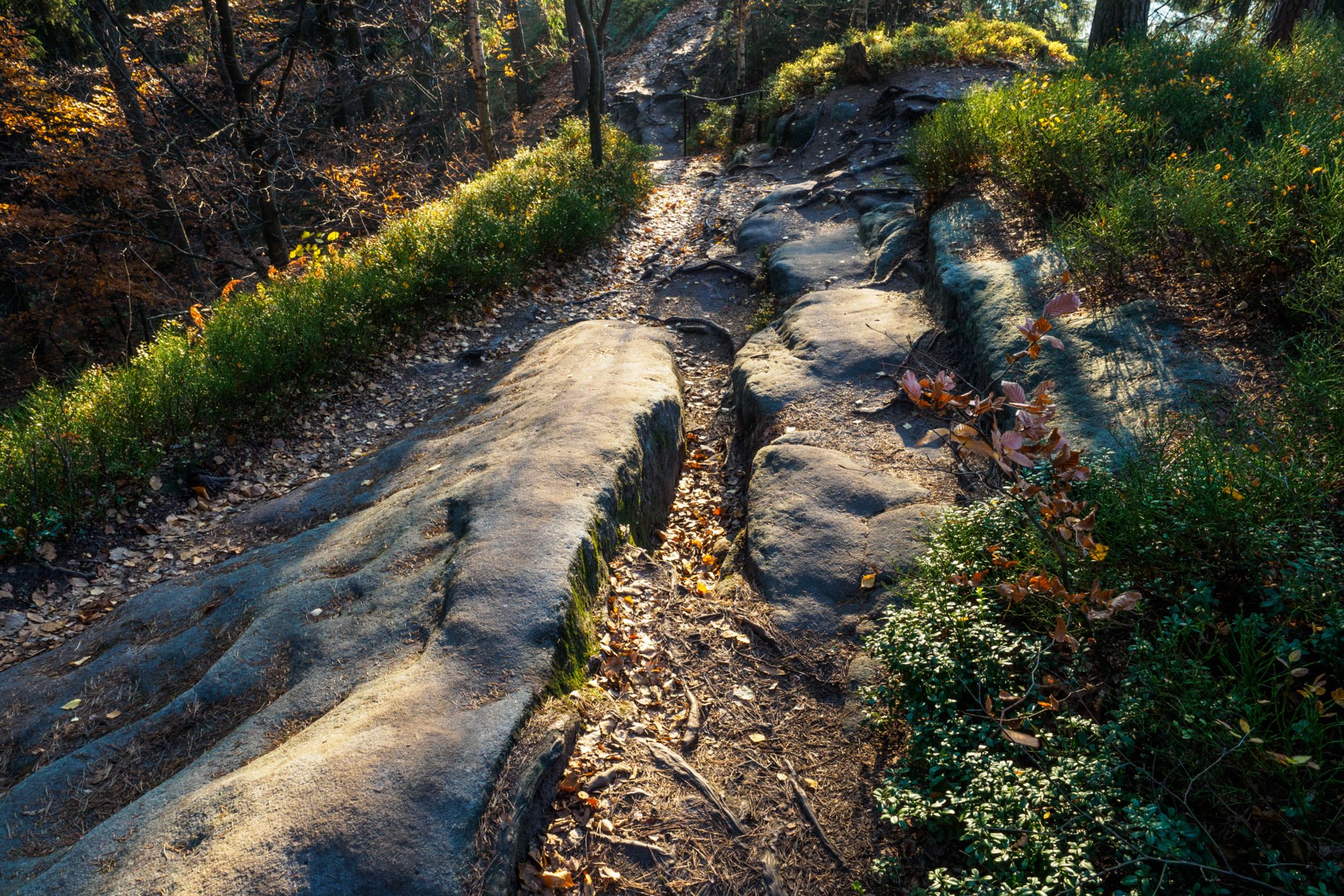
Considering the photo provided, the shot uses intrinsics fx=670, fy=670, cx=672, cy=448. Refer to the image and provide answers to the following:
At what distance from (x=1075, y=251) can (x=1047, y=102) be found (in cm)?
285

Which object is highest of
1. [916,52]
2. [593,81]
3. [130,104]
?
[916,52]

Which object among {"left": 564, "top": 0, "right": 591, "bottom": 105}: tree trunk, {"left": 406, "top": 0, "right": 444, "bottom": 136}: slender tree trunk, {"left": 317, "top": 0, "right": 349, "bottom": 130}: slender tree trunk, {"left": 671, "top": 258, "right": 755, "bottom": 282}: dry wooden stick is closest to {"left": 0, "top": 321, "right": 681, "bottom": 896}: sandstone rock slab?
{"left": 671, "top": 258, "right": 755, "bottom": 282}: dry wooden stick

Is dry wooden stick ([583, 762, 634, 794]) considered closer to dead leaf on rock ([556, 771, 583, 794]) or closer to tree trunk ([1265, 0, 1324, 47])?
dead leaf on rock ([556, 771, 583, 794])

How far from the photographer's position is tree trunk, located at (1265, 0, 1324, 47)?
10.4m

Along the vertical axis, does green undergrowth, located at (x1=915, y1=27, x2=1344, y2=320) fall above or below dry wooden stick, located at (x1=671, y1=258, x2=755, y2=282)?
above

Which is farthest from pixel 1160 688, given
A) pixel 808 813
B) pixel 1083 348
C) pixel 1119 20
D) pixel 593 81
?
pixel 593 81

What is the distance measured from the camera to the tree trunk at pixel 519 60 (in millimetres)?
19795

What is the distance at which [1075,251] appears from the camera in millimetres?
5453

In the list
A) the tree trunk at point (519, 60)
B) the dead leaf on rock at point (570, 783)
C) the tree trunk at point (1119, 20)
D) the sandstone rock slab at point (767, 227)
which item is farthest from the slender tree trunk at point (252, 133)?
the tree trunk at point (1119, 20)

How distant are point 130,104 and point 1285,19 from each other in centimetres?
1845

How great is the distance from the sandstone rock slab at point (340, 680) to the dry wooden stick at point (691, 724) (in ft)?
2.55

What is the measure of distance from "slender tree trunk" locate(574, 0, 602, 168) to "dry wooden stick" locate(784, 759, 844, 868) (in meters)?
11.6

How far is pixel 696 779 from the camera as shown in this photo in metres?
3.33

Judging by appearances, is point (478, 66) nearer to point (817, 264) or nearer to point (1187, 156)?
point (817, 264)
